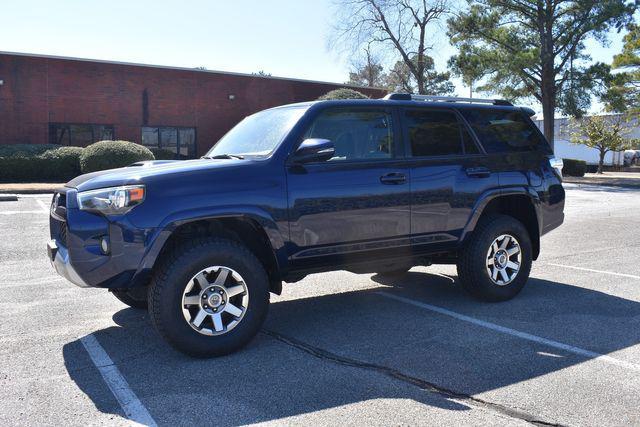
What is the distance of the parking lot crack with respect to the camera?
349 centimetres

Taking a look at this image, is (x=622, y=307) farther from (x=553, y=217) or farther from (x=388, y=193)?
(x=388, y=193)

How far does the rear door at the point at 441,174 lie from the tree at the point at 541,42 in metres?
28.9

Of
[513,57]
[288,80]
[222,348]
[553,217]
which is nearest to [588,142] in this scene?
[513,57]

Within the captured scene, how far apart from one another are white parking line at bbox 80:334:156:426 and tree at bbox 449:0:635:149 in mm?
31606

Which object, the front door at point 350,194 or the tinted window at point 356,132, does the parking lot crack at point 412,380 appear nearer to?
the front door at point 350,194

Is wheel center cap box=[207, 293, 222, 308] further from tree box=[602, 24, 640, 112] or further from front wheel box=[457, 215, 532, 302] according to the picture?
tree box=[602, 24, 640, 112]

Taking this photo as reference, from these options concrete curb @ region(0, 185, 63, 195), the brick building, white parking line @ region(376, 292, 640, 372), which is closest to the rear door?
white parking line @ region(376, 292, 640, 372)

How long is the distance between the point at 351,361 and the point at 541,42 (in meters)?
33.9

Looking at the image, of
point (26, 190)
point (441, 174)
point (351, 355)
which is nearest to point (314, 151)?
point (441, 174)

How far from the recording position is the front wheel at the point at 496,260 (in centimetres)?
584

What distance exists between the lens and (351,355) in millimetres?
4512

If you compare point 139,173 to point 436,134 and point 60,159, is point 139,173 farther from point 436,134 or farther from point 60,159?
point 60,159

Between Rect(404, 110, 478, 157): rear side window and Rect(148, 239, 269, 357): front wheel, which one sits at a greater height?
Rect(404, 110, 478, 157): rear side window

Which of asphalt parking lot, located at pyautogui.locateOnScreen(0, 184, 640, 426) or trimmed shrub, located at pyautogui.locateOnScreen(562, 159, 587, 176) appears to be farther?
trimmed shrub, located at pyautogui.locateOnScreen(562, 159, 587, 176)
